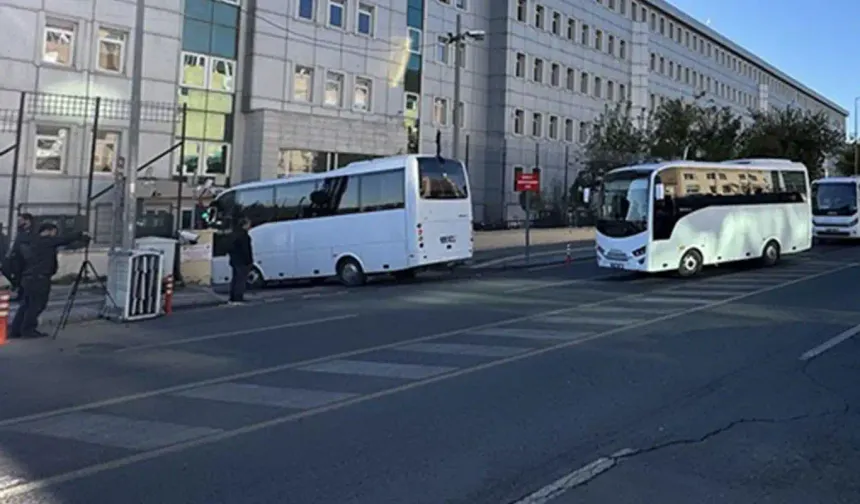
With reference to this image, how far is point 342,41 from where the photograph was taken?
34.8 meters

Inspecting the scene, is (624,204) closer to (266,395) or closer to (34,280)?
(34,280)

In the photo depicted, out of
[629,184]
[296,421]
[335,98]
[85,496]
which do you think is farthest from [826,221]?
[85,496]

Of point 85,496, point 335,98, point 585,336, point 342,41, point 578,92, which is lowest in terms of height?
point 85,496

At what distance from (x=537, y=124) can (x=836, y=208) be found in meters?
21.0

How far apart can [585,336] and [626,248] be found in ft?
32.0

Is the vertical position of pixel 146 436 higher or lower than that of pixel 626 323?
lower

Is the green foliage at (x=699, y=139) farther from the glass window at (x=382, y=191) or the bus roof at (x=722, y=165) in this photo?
the glass window at (x=382, y=191)

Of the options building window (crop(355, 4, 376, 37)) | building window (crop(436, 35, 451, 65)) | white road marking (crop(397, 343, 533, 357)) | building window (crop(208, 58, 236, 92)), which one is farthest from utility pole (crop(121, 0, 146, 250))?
building window (crop(436, 35, 451, 65))

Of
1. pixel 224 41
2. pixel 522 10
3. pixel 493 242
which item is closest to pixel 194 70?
pixel 224 41

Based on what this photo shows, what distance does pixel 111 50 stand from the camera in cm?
2789

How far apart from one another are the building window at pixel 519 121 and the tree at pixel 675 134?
26.5 feet

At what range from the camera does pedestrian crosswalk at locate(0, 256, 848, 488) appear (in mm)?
6520

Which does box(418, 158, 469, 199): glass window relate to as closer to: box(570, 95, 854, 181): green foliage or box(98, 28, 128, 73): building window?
box(98, 28, 128, 73): building window

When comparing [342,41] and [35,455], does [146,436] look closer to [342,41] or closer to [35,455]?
[35,455]
